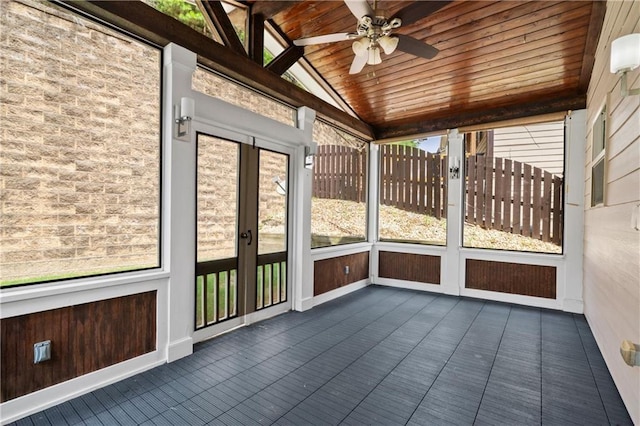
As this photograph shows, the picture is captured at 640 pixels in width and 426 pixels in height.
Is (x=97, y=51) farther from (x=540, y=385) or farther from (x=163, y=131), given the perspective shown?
(x=540, y=385)

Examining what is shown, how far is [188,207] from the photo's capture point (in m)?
2.86

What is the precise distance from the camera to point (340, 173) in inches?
202

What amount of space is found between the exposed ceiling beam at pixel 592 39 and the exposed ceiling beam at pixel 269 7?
8.84 feet

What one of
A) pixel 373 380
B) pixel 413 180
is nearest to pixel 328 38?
pixel 373 380

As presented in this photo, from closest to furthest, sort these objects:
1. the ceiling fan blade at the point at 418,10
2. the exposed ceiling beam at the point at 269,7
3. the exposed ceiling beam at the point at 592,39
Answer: the ceiling fan blade at the point at 418,10
the exposed ceiling beam at the point at 592,39
the exposed ceiling beam at the point at 269,7

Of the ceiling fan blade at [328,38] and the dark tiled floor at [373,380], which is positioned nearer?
the dark tiled floor at [373,380]

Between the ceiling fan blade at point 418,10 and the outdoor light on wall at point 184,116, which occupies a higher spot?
the ceiling fan blade at point 418,10

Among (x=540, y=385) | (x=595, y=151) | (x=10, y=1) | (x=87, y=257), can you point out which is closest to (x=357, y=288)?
(x=540, y=385)

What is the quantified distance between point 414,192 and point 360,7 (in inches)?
139

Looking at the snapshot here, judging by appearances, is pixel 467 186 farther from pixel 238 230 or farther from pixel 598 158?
pixel 238 230

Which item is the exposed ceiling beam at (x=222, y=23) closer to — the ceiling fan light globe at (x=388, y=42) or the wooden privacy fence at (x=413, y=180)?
the ceiling fan light globe at (x=388, y=42)

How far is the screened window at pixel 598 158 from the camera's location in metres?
2.97

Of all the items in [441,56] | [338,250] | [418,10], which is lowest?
[338,250]

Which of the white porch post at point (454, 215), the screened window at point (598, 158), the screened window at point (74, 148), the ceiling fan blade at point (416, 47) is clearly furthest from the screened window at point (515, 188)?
the screened window at point (74, 148)
